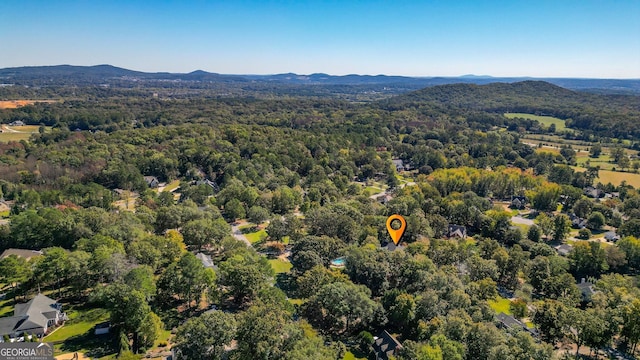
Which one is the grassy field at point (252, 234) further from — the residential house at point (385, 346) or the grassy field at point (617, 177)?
the grassy field at point (617, 177)

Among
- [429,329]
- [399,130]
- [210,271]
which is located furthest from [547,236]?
[399,130]

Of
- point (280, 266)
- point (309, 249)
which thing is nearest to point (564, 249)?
point (309, 249)

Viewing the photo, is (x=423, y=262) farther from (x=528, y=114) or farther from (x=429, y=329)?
(x=528, y=114)

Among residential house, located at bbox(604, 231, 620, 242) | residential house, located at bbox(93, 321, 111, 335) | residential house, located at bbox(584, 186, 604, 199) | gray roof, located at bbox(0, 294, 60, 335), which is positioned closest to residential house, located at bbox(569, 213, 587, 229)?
residential house, located at bbox(604, 231, 620, 242)

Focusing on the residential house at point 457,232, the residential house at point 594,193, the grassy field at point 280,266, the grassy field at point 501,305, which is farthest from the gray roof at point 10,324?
A: the residential house at point 594,193

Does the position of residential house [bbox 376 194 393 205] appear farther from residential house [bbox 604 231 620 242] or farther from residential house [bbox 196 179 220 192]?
residential house [bbox 604 231 620 242]

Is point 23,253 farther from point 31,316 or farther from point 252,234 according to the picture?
point 252,234
